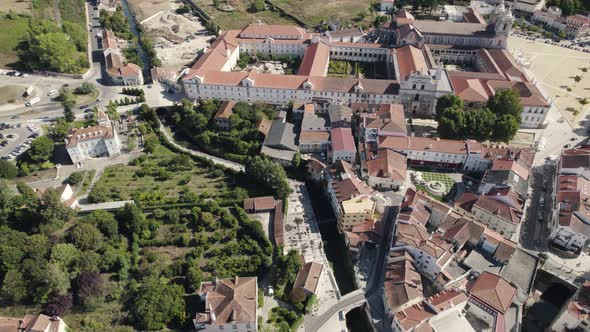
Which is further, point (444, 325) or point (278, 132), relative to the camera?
point (278, 132)

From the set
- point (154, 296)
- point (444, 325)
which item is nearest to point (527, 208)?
point (444, 325)


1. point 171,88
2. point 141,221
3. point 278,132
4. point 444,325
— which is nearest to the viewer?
point 444,325

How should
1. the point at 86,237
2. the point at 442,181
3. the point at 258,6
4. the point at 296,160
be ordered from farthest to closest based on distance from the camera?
the point at 258,6 → the point at 296,160 → the point at 442,181 → the point at 86,237

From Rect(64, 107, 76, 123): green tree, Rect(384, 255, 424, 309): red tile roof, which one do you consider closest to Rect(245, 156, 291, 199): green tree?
Rect(384, 255, 424, 309): red tile roof

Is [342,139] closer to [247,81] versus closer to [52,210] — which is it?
[247,81]

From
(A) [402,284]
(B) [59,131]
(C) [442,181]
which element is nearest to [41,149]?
(B) [59,131]

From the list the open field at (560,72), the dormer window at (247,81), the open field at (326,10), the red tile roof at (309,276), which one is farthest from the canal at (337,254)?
the open field at (326,10)

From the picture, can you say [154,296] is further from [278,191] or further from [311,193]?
[311,193]
